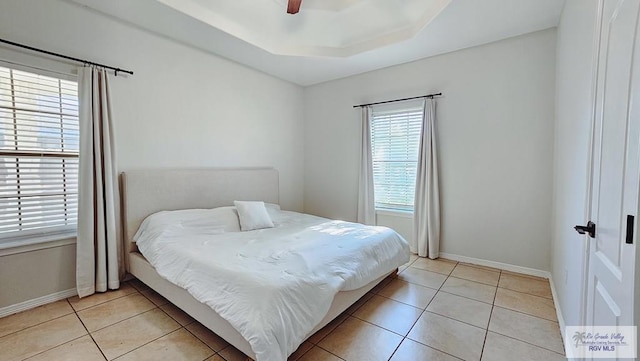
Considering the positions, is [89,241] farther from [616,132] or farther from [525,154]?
[525,154]

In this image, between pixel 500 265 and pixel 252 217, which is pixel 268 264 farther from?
pixel 500 265

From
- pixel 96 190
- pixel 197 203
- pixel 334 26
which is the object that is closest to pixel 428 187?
pixel 334 26

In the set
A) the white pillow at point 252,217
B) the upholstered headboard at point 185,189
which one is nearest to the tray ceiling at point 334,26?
the upholstered headboard at point 185,189

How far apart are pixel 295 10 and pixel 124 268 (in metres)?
3.24

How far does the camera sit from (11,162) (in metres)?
2.32

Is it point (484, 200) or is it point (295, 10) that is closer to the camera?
point (295, 10)

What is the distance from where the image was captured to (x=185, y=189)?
3.29m

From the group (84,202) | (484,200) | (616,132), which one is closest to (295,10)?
(616,132)

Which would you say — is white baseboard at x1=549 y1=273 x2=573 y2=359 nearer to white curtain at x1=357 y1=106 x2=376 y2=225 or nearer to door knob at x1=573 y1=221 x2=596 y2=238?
door knob at x1=573 y1=221 x2=596 y2=238

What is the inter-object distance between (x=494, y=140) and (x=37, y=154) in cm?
484

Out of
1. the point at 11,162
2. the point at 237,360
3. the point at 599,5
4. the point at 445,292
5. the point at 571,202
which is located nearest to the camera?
the point at 599,5

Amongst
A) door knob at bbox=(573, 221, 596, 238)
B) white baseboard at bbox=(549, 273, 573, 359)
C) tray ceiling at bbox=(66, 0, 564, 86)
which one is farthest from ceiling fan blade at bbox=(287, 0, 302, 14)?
white baseboard at bbox=(549, 273, 573, 359)

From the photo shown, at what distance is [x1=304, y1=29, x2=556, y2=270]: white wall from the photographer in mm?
3045

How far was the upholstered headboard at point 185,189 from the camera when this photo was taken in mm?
2873
